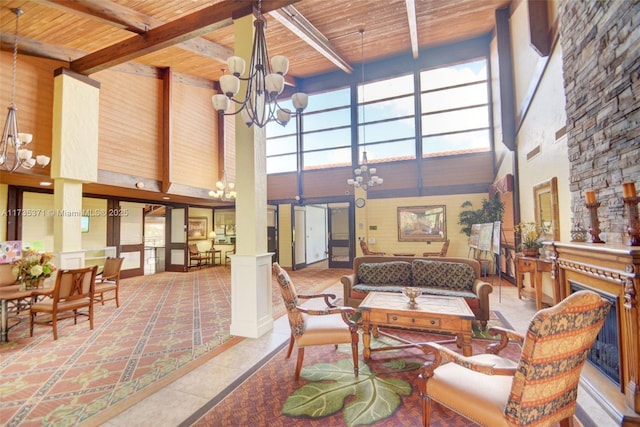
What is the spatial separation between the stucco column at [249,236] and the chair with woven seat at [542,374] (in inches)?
92.4

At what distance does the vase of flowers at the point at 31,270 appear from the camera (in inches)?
131

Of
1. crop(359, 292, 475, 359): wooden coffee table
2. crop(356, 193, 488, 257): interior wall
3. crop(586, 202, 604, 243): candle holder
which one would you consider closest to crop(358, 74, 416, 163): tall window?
crop(356, 193, 488, 257): interior wall

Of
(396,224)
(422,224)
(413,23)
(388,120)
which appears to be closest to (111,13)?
(413,23)

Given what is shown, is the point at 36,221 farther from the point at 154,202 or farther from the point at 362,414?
the point at 362,414

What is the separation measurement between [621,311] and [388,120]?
7431 millimetres

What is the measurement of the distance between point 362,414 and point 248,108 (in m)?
3.21

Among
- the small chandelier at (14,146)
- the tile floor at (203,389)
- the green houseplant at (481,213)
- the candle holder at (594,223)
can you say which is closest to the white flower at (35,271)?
the small chandelier at (14,146)

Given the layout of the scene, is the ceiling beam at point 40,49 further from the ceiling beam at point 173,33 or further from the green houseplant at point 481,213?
the green houseplant at point 481,213

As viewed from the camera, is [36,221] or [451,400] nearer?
[451,400]

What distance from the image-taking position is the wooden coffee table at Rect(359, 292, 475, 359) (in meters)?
2.44

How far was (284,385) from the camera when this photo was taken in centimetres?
228

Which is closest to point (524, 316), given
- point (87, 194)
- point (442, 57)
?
point (442, 57)

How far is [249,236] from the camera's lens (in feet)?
11.4

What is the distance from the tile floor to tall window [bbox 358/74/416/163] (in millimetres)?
5920
